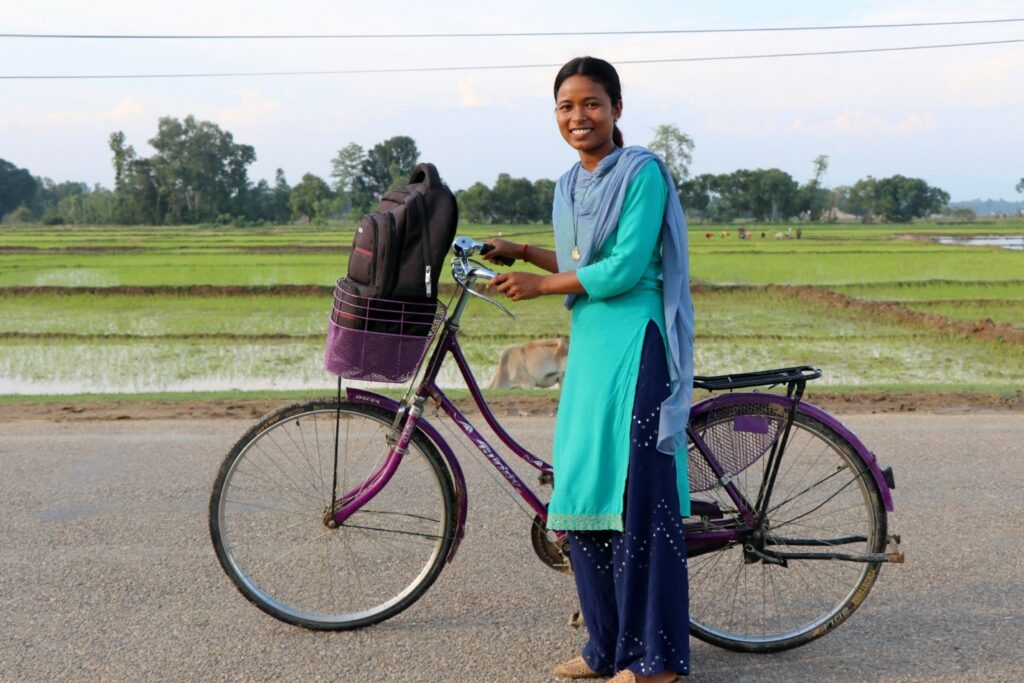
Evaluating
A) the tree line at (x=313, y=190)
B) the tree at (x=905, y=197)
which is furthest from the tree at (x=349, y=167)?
the tree at (x=905, y=197)

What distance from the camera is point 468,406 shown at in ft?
25.2

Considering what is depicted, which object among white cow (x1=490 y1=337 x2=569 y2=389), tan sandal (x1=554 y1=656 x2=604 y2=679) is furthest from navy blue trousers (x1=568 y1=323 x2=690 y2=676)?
white cow (x1=490 y1=337 x2=569 y2=389)

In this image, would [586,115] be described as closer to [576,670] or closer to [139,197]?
[576,670]

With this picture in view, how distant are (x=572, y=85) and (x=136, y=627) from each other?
2.19 meters

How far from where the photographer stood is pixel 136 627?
3.61 m

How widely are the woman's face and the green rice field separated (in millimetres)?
6043

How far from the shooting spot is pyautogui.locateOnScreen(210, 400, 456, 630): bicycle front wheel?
348cm

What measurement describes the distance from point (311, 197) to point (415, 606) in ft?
188

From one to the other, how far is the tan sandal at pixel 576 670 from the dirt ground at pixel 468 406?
4.02m

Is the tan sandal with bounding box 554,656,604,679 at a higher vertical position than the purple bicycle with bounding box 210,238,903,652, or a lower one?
lower

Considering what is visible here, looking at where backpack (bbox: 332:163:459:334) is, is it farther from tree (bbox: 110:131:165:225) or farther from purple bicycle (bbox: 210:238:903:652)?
tree (bbox: 110:131:165:225)

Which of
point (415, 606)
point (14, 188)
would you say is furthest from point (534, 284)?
point (14, 188)

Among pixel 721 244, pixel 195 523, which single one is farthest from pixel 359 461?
pixel 721 244

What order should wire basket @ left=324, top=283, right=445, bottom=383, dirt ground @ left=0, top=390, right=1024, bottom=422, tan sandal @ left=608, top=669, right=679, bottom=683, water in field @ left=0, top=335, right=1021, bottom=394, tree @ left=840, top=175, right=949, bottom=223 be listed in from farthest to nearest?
1. tree @ left=840, top=175, right=949, bottom=223
2. water in field @ left=0, top=335, right=1021, bottom=394
3. dirt ground @ left=0, top=390, right=1024, bottom=422
4. wire basket @ left=324, top=283, right=445, bottom=383
5. tan sandal @ left=608, top=669, right=679, bottom=683
